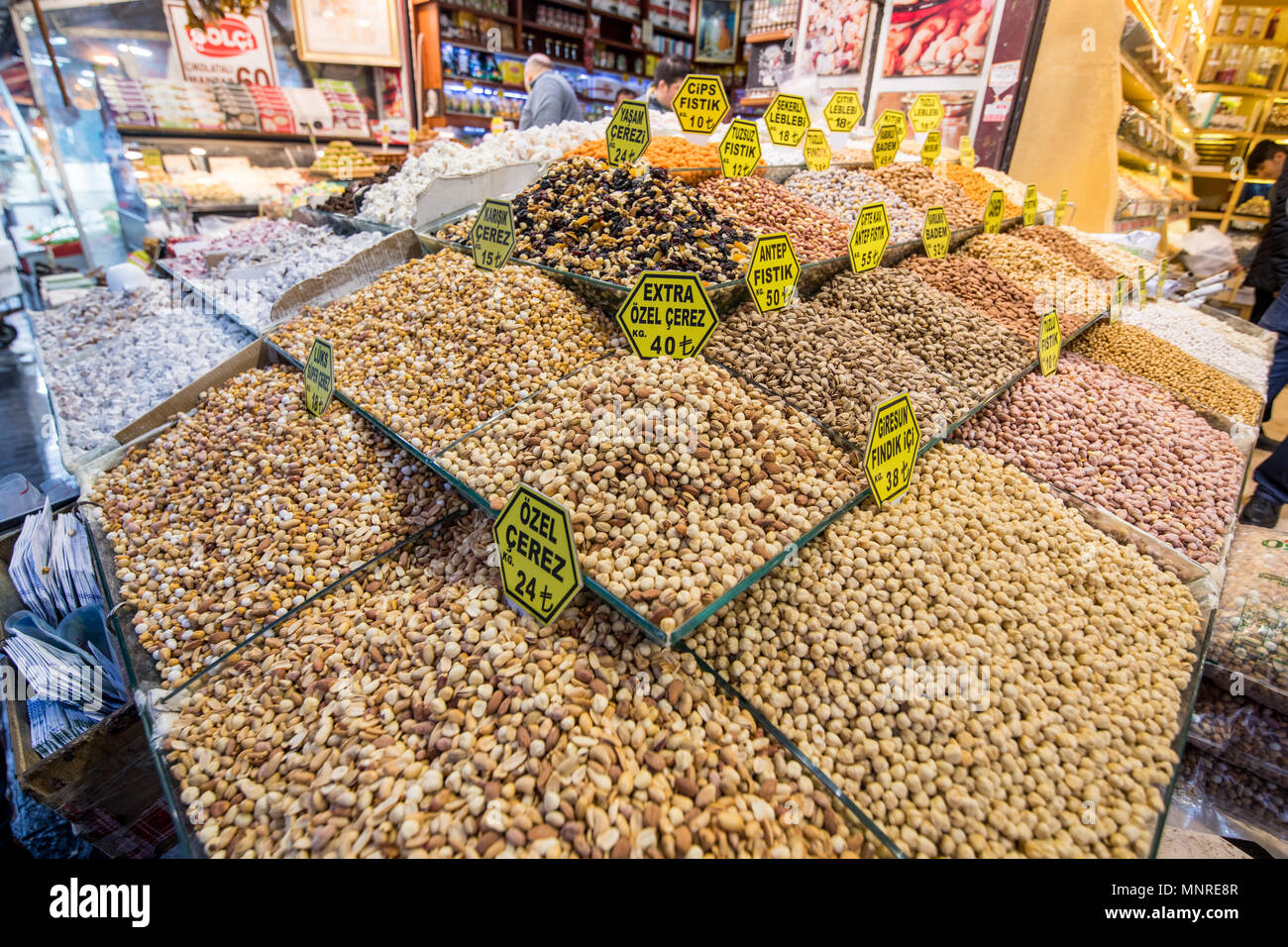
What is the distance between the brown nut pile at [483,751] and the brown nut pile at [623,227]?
3.10 ft

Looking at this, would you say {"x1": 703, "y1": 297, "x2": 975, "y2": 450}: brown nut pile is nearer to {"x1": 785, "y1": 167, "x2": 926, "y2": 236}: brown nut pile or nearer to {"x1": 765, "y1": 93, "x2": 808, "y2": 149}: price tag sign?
{"x1": 785, "y1": 167, "x2": 926, "y2": 236}: brown nut pile

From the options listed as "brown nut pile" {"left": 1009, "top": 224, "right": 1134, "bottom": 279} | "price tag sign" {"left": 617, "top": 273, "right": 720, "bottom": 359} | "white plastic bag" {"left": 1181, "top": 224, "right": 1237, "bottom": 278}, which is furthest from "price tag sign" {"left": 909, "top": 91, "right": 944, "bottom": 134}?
"white plastic bag" {"left": 1181, "top": 224, "right": 1237, "bottom": 278}

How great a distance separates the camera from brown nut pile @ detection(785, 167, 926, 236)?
7.51 feet

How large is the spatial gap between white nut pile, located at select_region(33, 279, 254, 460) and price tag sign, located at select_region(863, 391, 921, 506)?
1976 millimetres

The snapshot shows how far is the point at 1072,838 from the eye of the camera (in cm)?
81

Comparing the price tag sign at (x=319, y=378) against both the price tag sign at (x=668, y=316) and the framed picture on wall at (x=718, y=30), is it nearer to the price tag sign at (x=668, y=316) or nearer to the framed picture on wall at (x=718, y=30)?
the price tag sign at (x=668, y=316)

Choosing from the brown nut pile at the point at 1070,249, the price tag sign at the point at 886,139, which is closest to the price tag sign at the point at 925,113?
the price tag sign at the point at 886,139

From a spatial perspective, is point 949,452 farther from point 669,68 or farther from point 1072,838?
point 669,68

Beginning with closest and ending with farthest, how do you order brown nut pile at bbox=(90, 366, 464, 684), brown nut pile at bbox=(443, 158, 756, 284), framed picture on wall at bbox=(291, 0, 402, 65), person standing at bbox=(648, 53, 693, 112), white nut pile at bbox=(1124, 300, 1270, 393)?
brown nut pile at bbox=(90, 366, 464, 684) < brown nut pile at bbox=(443, 158, 756, 284) < white nut pile at bbox=(1124, 300, 1270, 393) < person standing at bbox=(648, 53, 693, 112) < framed picture on wall at bbox=(291, 0, 402, 65)

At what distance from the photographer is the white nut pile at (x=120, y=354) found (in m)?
1.92

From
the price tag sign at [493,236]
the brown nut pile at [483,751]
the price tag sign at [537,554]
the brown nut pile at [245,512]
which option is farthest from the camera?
the price tag sign at [493,236]

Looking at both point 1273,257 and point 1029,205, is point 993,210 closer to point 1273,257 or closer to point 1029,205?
point 1029,205
